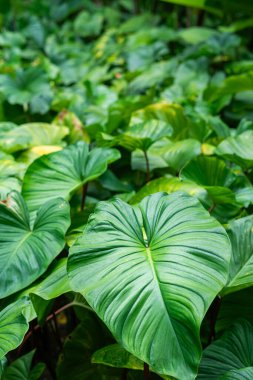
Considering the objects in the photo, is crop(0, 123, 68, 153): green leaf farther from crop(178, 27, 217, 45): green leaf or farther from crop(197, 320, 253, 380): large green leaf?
crop(178, 27, 217, 45): green leaf

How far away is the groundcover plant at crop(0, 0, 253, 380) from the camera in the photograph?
89 cm

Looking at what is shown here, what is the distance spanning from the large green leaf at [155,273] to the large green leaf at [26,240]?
0.19 metres

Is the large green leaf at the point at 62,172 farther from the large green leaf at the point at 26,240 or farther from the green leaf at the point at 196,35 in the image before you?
the green leaf at the point at 196,35

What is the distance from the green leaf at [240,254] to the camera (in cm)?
107

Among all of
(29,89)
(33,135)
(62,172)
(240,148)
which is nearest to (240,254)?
(240,148)

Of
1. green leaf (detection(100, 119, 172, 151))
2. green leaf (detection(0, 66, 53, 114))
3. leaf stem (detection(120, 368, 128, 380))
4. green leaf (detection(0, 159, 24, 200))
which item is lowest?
leaf stem (detection(120, 368, 128, 380))

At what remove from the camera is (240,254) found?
3.84 feet

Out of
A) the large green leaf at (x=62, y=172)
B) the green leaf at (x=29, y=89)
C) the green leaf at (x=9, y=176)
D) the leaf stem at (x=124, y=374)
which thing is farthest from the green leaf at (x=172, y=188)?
the green leaf at (x=29, y=89)

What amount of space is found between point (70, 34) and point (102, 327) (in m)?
4.06

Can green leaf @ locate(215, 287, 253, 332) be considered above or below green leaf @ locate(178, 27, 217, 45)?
below

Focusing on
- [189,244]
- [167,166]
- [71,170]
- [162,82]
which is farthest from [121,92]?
[189,244]

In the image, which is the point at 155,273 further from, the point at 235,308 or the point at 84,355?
the point at 84,355

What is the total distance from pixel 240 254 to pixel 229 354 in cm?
25

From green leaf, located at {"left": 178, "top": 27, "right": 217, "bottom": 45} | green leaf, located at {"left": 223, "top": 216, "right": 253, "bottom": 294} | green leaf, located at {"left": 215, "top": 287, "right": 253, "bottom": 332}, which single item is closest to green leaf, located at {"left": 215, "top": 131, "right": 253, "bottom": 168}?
green leaf, located at {"left": 223, "top": 216, "right": 253, "bottom": 294}
